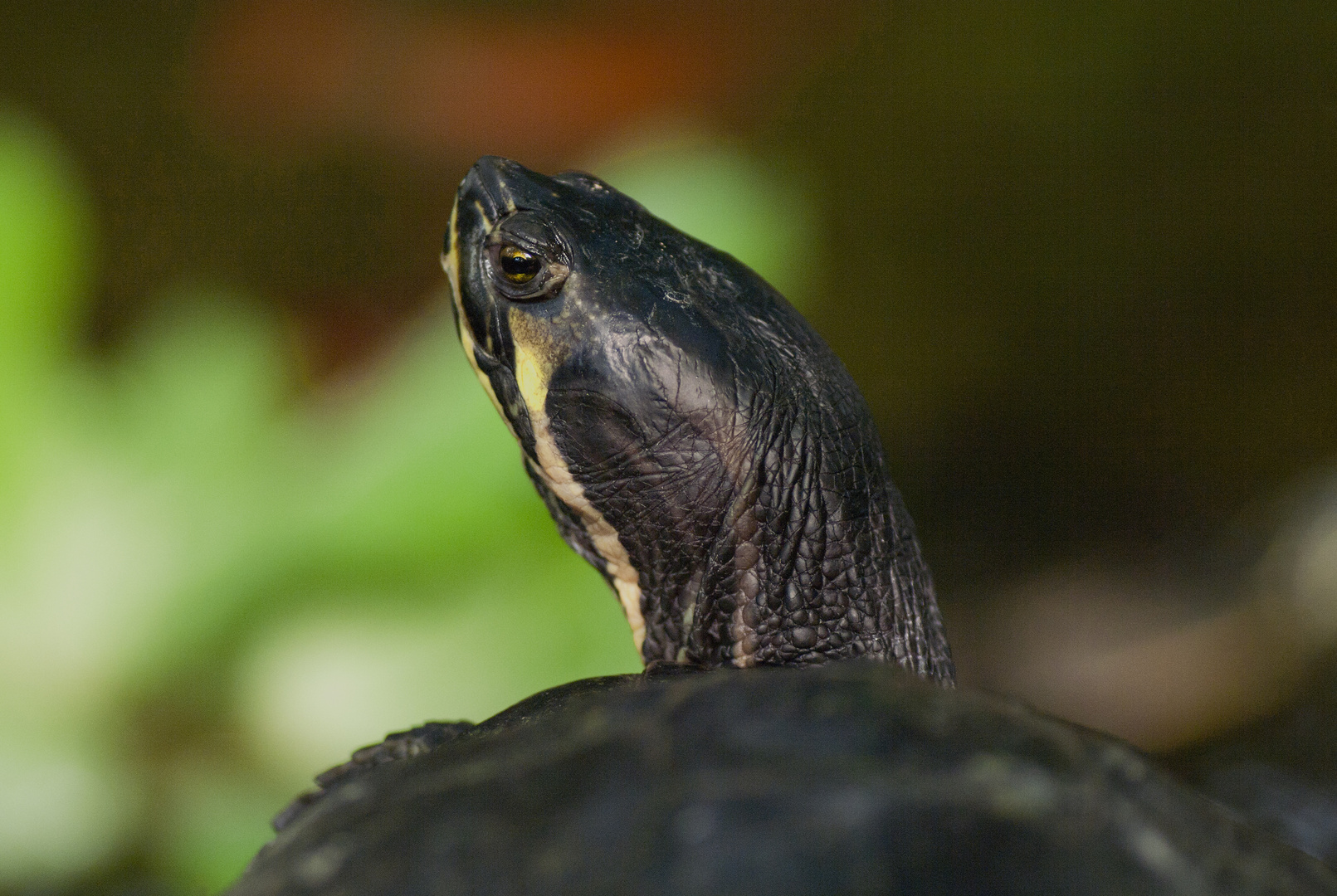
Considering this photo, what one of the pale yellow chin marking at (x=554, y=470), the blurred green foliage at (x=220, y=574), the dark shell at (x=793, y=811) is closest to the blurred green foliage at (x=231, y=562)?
the blurred green foliage at (x=220, y=574)

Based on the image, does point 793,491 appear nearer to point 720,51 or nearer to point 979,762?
point 979,762

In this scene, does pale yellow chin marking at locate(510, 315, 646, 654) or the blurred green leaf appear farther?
the blurred green leaf

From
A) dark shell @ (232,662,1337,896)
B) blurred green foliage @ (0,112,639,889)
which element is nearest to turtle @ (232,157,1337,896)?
dark shell @ (232,662,1337,896)

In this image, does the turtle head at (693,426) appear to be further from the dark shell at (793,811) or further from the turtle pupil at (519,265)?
the dark shell at (793,811)

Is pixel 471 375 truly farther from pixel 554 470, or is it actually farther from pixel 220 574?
pixel 554 470

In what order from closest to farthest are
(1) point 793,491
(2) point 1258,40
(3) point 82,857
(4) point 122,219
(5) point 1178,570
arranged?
(1) point 793,491 < (3) point 82,857 < (2) point 1258,40 < (5) point 1178,570 < (4) point 122,219

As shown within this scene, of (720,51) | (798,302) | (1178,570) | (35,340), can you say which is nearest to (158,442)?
(35,340)

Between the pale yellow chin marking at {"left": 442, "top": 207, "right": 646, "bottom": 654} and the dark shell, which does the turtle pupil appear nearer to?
the pale yellow chin marking at {"left": 442, "top": 207, "right": 646, "bottom": 654}

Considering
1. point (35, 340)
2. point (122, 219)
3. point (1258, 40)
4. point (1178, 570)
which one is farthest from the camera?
point (122, 219)
